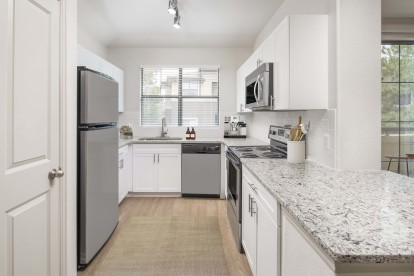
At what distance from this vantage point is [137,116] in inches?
195

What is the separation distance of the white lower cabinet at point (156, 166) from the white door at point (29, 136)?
253cm

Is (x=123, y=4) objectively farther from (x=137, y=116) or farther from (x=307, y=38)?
(x=307, y=38)

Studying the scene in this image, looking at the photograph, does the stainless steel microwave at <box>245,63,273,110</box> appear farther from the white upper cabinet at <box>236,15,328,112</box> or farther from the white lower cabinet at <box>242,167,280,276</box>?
the white lower cabinet at <box>242,167,280,276</box>

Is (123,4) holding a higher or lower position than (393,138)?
higher

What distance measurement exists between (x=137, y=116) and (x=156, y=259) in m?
2.94

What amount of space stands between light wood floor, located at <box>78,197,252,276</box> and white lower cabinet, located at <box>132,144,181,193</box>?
24cm

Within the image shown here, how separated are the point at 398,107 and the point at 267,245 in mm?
2379

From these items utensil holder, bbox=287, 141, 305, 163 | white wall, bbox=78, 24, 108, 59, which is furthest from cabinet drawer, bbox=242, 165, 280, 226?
white wall, bbox=78, 24, 108, 59

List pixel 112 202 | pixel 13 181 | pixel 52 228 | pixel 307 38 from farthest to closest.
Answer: pixel 112 202, pixel 307 38, pixel 52 228, pixel 13 181

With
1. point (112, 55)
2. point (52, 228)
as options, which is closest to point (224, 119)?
point (112, 55)

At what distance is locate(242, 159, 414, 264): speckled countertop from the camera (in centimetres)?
79

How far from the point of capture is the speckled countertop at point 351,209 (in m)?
0.79

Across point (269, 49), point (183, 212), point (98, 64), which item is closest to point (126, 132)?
point (98, 64)

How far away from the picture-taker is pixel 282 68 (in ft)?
7.14
